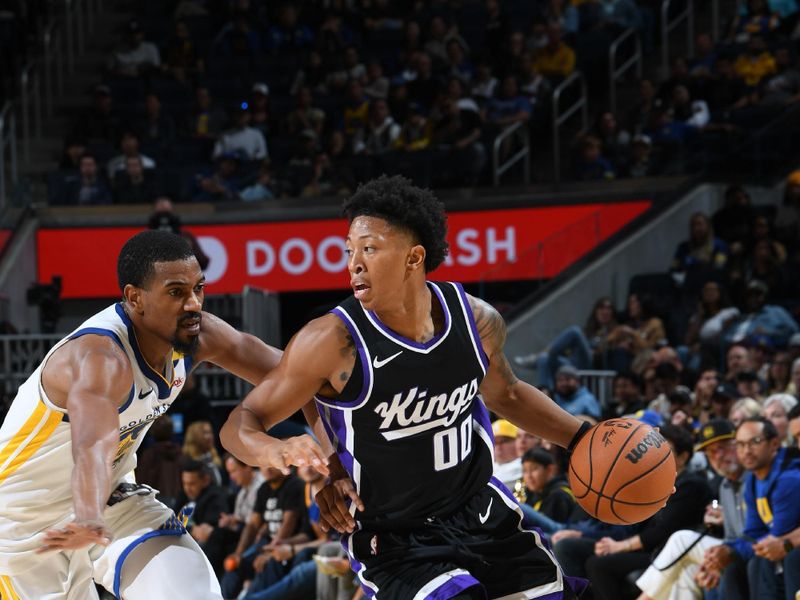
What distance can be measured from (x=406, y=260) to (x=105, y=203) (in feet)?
37.6

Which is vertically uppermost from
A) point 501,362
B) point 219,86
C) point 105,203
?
point 219,86

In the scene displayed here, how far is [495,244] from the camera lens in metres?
15.4

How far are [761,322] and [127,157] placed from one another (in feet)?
25.2

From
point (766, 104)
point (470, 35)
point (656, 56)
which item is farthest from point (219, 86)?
point (766, 104)

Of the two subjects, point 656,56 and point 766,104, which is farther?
point 656,56

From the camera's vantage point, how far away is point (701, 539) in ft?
26.3

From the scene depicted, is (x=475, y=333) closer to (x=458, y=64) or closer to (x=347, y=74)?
(x=458, y=64)

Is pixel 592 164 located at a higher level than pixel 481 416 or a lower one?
higher

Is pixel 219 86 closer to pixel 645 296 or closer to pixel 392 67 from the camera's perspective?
pixel 392 67

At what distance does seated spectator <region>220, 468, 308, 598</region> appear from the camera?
973 centimetres

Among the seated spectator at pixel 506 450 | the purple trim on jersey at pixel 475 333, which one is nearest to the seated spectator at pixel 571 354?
the seated spectator at pixel 506 450

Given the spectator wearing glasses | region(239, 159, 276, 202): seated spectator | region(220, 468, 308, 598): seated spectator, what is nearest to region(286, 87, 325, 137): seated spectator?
region(239, 159, 276, 202): seated spectator

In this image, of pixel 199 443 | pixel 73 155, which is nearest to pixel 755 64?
pixel 73 155

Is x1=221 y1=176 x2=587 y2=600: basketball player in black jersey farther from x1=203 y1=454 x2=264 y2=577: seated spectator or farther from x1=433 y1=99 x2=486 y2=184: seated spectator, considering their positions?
x1=433 y1=99 x2=486 y2=184: seated spectator
